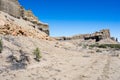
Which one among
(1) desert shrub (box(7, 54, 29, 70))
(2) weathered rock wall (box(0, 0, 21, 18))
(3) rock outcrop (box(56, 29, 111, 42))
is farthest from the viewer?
(3) rock outcrop (box(56, 29, 111, 42))

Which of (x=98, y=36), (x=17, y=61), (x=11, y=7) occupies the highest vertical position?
(x=11, y=7)

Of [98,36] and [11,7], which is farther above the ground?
[11,7]

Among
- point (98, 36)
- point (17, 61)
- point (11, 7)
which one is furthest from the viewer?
point (98, 36)

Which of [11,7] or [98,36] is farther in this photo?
[98,36]

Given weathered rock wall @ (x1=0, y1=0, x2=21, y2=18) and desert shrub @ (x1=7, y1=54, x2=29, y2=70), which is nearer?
desert shrub @ (x1=7, y1=54, x2=29, y2=70)

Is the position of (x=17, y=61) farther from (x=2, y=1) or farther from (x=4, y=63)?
(x=2, y=1)

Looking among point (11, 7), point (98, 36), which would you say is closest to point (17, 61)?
point (11, 7)

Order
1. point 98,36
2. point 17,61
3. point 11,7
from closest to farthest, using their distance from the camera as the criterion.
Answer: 1. point 17,61
2. point 11,7
3. point 98,36

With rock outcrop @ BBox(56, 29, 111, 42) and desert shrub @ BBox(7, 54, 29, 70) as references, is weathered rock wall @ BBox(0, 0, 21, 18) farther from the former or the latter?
rock outcrop @ BBox(56, 29, 111, 42)

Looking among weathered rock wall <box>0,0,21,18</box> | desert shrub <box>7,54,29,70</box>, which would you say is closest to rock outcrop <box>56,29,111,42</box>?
weathered rock wall <box>0,0,21,18</box>

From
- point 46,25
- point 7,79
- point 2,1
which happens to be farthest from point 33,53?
point 46,25

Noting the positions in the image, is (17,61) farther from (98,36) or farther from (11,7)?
(98,36)

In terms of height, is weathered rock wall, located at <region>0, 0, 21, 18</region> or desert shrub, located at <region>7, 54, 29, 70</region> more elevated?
weathered rock wall, located at <region>0, 0, 21, 18</region>

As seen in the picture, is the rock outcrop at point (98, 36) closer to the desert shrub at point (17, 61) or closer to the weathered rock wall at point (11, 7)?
the weathered rock wall at point (11, 7)
